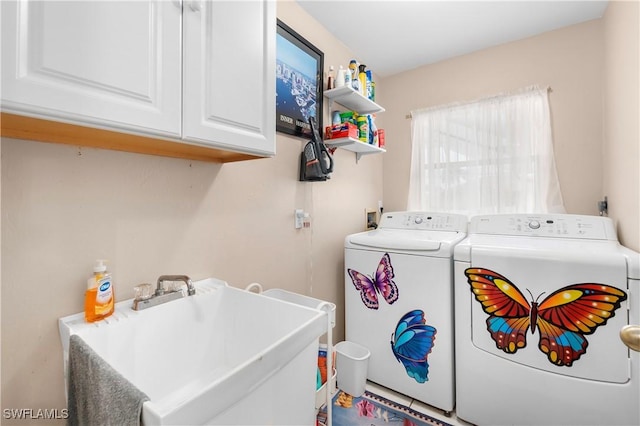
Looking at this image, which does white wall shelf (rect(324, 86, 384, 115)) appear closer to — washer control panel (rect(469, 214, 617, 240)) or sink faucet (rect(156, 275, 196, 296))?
washer control panel (rect(469, 214, 617, 240))

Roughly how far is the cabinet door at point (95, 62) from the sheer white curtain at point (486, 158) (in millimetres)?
2285

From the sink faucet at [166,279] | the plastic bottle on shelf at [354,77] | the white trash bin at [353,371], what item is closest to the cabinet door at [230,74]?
the sink faucet at [166,279]

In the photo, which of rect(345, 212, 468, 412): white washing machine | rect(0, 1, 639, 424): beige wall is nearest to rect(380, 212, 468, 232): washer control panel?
rect(345, 212, 468, 412): white washing machine

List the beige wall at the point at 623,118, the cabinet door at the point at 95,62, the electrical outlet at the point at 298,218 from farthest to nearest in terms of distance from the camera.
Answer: the electrical outlet at the point at 298,218, the beige wall at the point at 623,118, the cabinet door at the point at 95,62

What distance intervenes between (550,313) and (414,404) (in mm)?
1015

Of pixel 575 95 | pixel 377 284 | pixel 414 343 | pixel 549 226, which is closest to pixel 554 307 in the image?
pixel 549 226

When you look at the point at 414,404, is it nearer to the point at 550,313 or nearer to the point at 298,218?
the point at 550,313

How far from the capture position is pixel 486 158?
2359 millimetres

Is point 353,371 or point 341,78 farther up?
point 341,78

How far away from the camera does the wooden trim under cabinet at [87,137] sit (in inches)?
27.5

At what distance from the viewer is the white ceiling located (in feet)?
6.15

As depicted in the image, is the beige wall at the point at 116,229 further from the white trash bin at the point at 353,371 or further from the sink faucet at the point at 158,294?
the white trash bin at the point at 353,371

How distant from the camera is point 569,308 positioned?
133cm

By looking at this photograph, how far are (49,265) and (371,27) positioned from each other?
2316 mm
